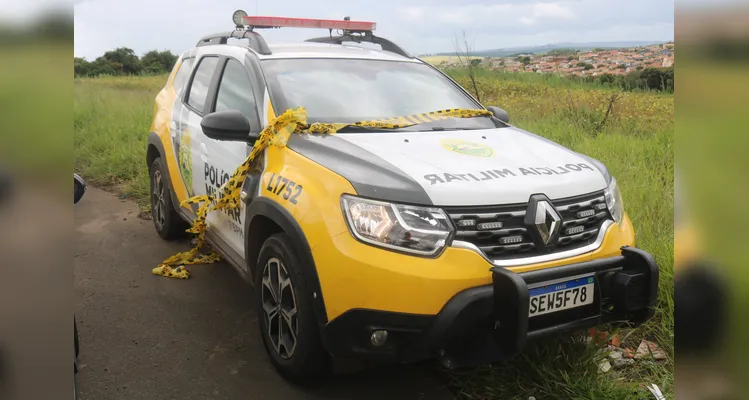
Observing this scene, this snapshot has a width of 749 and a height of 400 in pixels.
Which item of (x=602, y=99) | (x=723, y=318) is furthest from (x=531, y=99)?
(x=723, y=318)

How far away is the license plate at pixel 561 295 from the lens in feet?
7.79

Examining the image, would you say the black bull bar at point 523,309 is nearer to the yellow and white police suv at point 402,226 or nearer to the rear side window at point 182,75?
the yellow and white police suv at point 402,226

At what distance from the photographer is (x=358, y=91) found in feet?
11.3

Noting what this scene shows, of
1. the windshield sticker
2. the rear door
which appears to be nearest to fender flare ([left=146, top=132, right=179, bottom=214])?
the rear door

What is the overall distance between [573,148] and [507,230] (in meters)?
3.81

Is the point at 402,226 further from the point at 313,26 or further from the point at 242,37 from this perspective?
the point at 313,26

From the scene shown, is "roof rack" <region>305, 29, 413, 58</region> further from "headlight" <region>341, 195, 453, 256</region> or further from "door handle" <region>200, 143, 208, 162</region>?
"headlight" <region>341, 195, 453, 256</region>

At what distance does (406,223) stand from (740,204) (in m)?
1.70

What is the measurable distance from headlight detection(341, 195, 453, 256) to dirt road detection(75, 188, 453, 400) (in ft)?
2.96

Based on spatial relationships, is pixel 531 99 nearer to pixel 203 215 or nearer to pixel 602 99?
pixel 602 99

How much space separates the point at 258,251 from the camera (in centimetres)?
311

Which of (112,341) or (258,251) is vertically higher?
(258,251)

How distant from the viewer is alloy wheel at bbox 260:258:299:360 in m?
2.75

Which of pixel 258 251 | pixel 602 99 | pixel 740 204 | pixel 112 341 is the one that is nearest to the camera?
pixel 740 204
